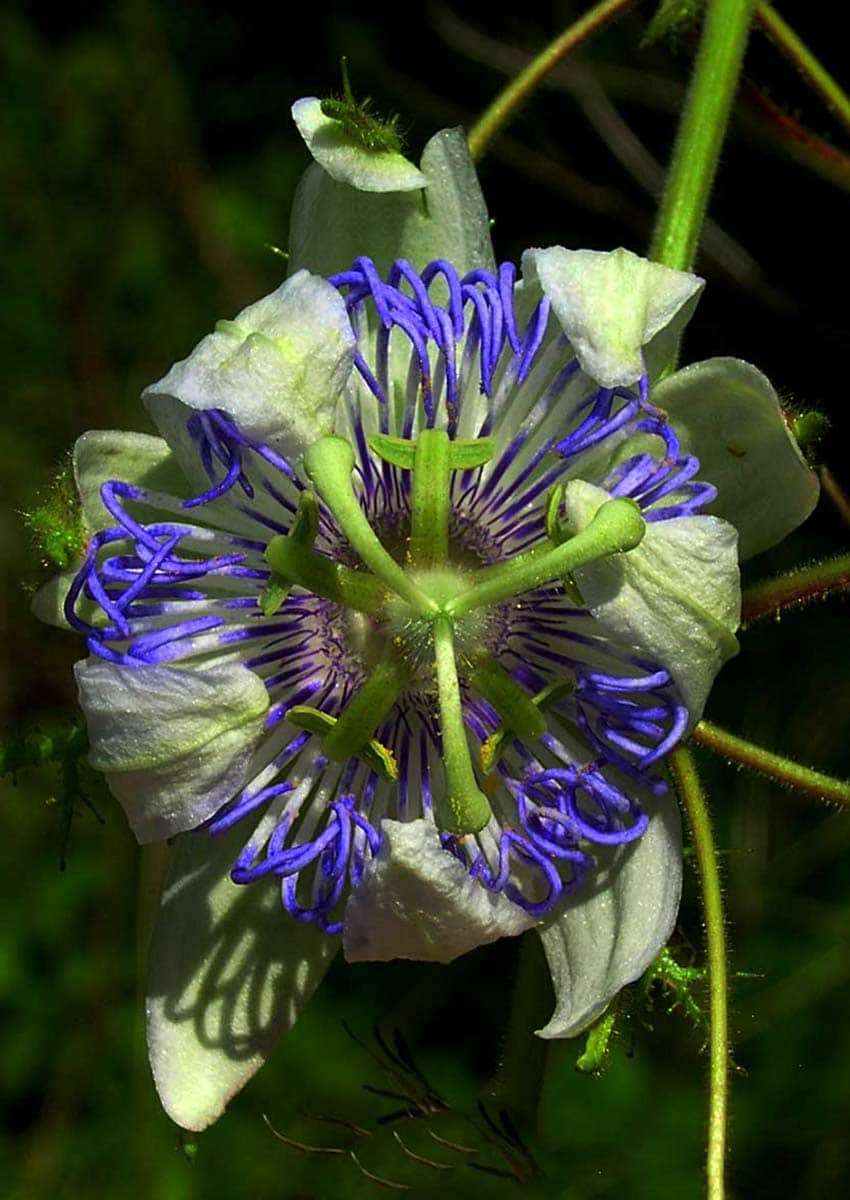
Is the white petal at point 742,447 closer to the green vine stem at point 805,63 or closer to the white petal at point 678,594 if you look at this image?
the white petal at point 678,594

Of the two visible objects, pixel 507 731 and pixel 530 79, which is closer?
pixel 507 731

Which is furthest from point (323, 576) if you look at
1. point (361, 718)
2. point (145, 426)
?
point (145, 426)

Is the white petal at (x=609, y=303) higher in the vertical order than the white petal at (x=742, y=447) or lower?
higher

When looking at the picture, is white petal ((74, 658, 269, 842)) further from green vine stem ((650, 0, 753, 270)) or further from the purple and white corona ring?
green vine stem ((650, 0, 753, 270))

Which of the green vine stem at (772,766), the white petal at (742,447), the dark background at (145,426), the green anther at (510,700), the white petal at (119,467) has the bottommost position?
the dark background at (145,426)

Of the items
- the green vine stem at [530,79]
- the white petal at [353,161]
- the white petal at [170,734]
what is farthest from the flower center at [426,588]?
the green vine stem at [530,79]

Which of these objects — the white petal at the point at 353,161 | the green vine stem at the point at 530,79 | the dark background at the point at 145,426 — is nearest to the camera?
the white petal at the point at 353,161

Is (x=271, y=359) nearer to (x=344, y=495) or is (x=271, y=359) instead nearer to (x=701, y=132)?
(x=344, y=495)

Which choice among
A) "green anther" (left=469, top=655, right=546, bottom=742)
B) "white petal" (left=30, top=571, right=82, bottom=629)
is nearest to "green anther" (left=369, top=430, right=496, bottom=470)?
"green anther" (left=469, top=655, right=546, bottom=742)
